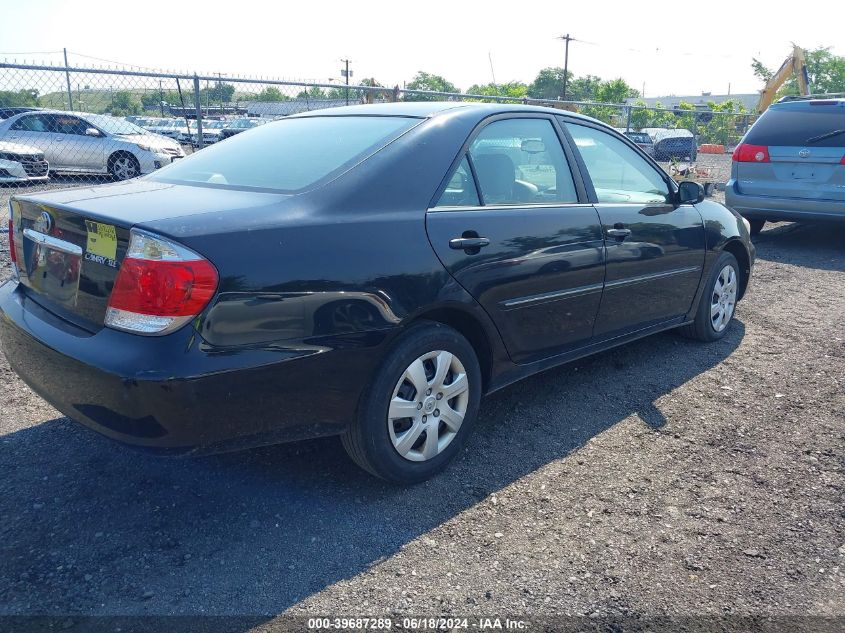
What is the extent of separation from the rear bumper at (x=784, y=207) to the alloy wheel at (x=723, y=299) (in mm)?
3823

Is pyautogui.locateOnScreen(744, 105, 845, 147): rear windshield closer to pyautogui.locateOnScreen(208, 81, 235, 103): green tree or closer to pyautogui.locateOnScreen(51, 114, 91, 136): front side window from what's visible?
pyautogui.locateOnScreen(208, 81, 235, 103): green tree

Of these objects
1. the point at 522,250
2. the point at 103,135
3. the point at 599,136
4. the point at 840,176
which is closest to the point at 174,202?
the point at 522,250

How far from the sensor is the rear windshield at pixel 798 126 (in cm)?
830

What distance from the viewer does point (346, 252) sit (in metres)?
2.69

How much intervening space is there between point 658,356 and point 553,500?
2.25m

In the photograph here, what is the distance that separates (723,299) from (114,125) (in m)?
11.8

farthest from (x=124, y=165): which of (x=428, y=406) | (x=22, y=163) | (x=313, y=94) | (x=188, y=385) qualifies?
(x=188, y=385)

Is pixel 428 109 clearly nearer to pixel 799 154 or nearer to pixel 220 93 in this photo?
pixel 220 93

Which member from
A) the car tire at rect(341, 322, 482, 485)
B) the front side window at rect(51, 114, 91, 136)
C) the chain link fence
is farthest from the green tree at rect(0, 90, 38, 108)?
the car tire at rect(341, 322, 482, 485)

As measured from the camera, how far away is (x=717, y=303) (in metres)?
5.20

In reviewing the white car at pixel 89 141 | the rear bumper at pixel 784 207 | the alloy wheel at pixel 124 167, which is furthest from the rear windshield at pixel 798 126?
the alloy wheel at pixel 124 167

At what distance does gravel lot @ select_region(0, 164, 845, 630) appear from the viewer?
2412mm

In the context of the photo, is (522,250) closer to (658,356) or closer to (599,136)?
(599,136)

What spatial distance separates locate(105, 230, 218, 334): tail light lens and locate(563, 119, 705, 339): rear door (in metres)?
2.34
